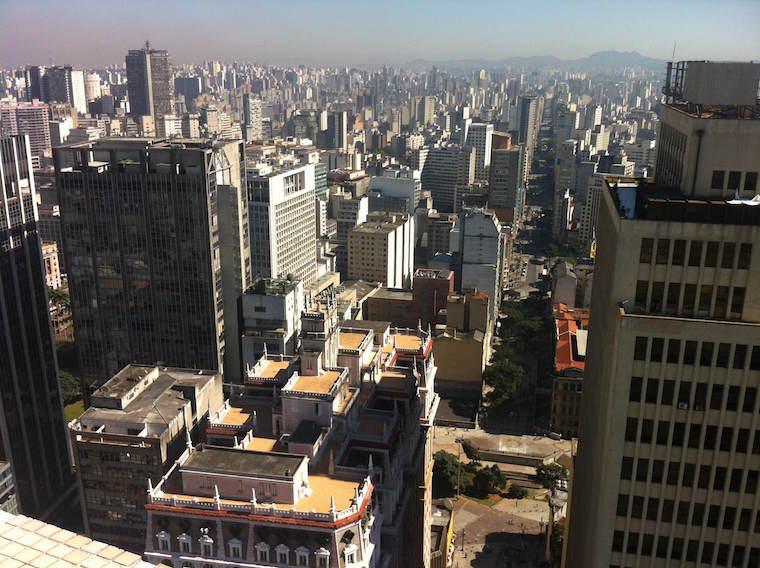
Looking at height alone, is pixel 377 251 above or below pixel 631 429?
below

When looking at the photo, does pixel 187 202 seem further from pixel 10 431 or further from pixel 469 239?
pixel 469 239

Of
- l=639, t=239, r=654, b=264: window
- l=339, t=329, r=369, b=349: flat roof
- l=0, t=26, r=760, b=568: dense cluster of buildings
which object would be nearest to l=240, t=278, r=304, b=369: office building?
l=0, t=26, r=760, b=568: dense cluster of buildings

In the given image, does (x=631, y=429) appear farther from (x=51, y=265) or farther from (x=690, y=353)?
(x=51, y=265)

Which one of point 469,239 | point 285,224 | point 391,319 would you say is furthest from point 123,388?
point 469,239

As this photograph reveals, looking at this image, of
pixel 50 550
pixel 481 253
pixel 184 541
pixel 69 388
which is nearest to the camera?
pixel 50 550

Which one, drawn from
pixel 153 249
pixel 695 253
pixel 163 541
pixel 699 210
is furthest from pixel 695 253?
pixel 153 249

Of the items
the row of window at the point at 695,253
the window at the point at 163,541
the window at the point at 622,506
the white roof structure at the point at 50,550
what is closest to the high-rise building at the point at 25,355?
the window at the point at 163,541

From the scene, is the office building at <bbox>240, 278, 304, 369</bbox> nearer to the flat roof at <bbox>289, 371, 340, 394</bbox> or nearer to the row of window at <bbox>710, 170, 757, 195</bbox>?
the flat roof at <bbox>289, 371, 340, 394</bbox>

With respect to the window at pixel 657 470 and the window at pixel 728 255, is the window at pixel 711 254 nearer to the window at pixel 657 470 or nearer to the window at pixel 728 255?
the window at pixel 728 255
